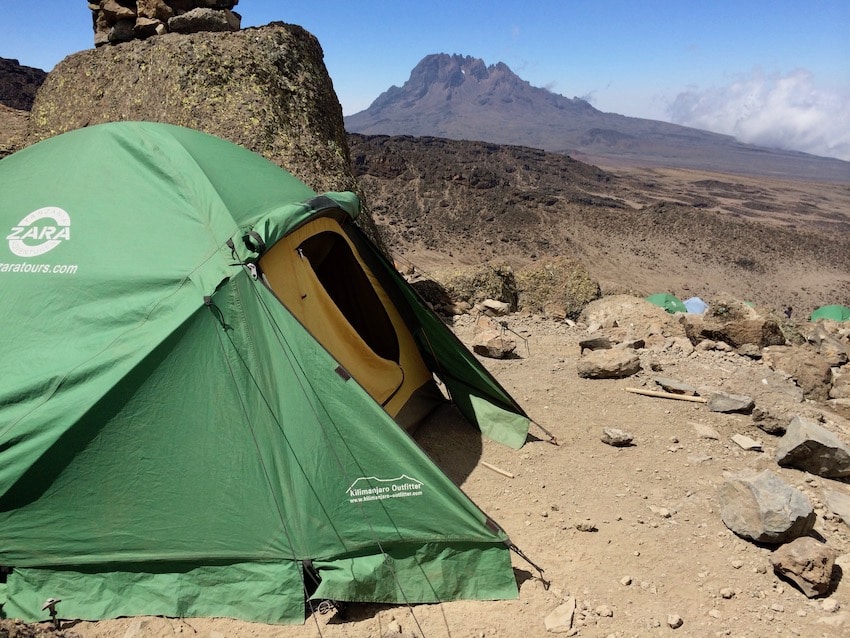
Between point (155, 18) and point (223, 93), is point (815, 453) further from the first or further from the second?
point (155, 18)

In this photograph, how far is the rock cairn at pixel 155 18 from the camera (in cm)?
896

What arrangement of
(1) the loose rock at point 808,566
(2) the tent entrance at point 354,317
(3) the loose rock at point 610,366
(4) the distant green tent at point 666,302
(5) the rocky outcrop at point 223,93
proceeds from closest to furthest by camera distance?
(1) the loose rock at point 808,566
(2) the tent entrance at point 354,317
(3) the loose rock at point 610,366
(5) the rocky outcrop at point 223,93
(4) the distant green tent at point 666,302

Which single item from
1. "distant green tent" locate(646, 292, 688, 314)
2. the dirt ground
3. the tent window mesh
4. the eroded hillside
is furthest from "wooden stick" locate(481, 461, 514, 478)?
the eroded hillside

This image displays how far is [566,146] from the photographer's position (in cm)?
15275

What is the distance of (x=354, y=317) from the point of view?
5113 millimetres

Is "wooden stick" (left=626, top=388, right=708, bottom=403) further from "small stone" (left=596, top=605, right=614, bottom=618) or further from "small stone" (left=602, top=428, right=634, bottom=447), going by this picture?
"small stone" (left=596, top=605, right=614, bottom=618)

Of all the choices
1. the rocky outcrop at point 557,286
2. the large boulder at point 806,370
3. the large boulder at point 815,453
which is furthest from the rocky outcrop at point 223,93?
Answer: the large boulder at point 815,453

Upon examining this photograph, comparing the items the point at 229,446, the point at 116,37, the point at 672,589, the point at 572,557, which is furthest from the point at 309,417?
the point at 116,37

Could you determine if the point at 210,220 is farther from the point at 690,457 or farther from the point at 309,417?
the point at 690,457

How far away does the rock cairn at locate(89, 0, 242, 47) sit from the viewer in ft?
29.4

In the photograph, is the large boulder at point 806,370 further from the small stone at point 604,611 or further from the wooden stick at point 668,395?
the small stone at point 604,611

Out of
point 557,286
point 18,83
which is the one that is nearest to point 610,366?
point 557,286

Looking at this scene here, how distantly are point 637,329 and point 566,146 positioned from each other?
155 m

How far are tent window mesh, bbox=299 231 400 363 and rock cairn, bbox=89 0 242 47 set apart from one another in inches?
238
